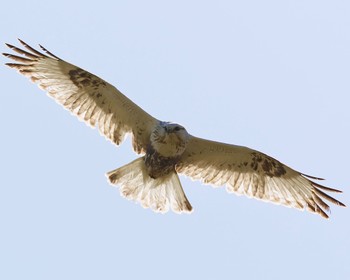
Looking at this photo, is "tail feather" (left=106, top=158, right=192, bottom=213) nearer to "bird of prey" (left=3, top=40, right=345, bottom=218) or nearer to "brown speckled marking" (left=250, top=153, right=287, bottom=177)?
"bird of prey" (left=3, top=40, right=345, bottom=218)

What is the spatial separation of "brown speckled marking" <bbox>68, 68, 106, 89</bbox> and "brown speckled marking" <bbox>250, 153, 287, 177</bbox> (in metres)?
2.33

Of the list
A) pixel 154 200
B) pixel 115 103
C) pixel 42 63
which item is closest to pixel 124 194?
pixel 154 200

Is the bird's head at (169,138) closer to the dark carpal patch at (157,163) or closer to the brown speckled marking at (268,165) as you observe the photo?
the dark carpal patch at (157,163)

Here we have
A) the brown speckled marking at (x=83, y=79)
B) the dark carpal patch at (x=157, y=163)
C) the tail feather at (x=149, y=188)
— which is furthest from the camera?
the tail feather at (x=149, y=188)

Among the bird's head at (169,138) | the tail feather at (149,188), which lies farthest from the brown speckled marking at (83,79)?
the tail feather at (149,188)

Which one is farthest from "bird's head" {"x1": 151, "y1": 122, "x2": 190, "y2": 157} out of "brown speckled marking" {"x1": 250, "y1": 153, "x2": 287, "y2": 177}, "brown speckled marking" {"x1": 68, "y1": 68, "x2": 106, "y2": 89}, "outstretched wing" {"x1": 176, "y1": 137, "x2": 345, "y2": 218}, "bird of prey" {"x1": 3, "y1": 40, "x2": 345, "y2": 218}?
"brown speckled marking" {"x1": 250, "y1": 153, "x2": 287, "y2": 177}

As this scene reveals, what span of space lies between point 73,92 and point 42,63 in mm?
570

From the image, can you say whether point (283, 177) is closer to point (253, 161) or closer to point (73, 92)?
point (253, 161)

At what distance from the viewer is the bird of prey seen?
13276mm

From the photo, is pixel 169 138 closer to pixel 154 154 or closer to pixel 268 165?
pixel 154 154

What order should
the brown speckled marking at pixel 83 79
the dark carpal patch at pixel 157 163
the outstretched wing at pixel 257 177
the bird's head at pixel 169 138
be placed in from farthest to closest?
the outstretched wing at pixel 257 177 → the brown speckled marking at pixel 83 79 → the dark carpal patch at pixel 157 163 → the bird's head at pixel 169 138

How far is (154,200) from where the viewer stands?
44.7ft

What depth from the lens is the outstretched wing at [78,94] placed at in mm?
13398

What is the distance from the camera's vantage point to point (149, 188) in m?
13.6
